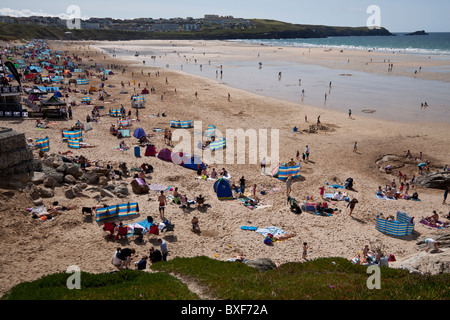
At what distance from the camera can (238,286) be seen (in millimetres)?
8062

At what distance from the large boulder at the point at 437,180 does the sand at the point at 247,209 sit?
2.21ft

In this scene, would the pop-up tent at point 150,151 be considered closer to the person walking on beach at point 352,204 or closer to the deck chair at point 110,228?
the deck chair at point 110,228

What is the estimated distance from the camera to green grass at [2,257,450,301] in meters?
7.23

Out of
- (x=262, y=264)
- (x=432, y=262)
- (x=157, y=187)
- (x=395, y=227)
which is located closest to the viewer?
(x=432, y=262)

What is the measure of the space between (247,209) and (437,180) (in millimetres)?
11970

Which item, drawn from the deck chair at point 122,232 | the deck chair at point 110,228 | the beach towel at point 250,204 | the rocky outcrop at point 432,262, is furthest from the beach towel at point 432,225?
the deck chair at point 110,228

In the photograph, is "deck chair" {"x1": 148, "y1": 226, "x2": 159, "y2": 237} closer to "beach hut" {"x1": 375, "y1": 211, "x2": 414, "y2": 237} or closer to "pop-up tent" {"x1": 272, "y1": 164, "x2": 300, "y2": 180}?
"pop-up tent" {"x1": 272, "y1": 164, "x2": 300, "y2": 180}

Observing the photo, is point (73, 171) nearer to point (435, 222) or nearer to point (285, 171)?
point (285, 171)

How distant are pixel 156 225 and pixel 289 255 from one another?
17.9ft

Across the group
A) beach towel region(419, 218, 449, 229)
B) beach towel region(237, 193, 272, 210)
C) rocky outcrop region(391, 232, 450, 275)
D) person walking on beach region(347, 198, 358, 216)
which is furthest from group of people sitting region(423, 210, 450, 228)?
beach towel region(237, 193, 272, 210)

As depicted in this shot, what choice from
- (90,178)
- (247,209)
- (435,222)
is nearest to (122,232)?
(90,178)

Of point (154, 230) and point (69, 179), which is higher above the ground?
point (69, 179)

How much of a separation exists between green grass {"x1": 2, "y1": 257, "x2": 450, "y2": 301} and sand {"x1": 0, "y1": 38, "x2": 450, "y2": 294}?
185cm
